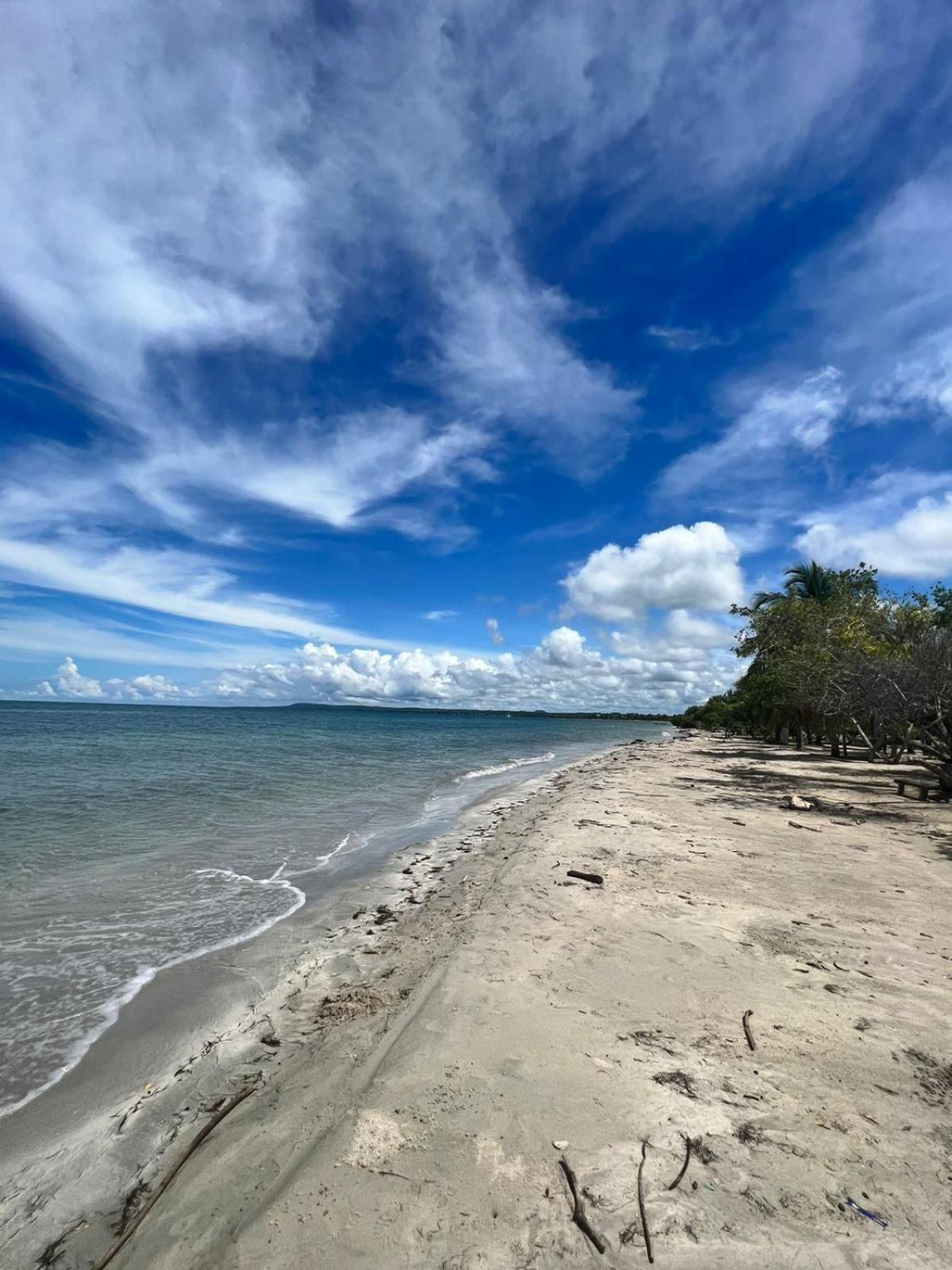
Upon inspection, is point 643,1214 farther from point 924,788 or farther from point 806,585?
point 806,585

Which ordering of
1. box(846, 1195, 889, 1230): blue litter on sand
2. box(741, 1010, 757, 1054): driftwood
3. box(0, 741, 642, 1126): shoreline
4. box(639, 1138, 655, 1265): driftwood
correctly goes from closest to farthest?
box(639, 1138, 655, 1265): driftwood, box(846, 1195, 889, 1230): blue litter on sand, box(741, 1010, 757, 1054): driftwood, box(0, 741, 642, 1126): shoreline

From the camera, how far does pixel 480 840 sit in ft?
47.1

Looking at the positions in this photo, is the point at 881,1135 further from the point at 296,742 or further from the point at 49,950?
the point at 296,742

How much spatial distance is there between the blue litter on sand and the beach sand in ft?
0.08

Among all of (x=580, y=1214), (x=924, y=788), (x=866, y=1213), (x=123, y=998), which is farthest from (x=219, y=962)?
(x=924, y=788)

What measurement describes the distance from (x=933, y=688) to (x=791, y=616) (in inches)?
563

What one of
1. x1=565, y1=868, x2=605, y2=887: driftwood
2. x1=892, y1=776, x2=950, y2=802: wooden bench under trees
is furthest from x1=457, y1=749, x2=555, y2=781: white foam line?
x1=565, y1=868, x2=605, y2=887: driftwood

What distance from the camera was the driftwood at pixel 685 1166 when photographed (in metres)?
3.21

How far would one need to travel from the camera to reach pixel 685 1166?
10.9ft

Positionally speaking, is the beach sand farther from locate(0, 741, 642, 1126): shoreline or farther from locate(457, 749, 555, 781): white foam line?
locate(457, 749, 555, 781): white foam line

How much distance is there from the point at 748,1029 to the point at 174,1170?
431 cm

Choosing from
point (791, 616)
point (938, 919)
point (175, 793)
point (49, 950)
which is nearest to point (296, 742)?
point (175, 793)

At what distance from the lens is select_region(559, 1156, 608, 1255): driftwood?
2.86 metres

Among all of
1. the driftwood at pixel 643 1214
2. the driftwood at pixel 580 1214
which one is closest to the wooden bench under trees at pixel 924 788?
the driftwood at pixel 643 1214
